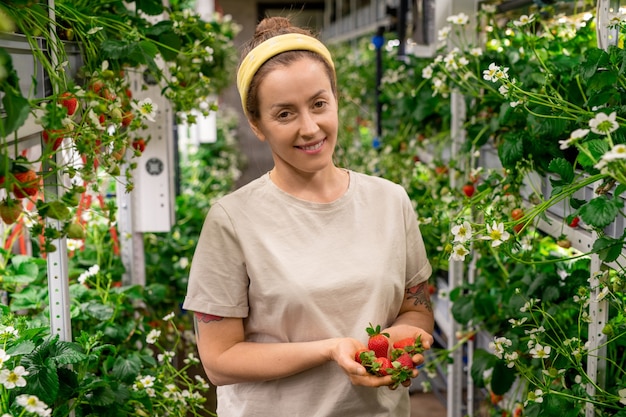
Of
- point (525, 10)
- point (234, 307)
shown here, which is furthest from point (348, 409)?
point (525, 10)

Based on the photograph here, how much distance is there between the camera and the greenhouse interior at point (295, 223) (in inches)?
54.1

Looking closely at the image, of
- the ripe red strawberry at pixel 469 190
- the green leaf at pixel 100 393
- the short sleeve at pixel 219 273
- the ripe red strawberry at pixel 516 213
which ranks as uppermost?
the ripe red strawberry at pixel 469 190

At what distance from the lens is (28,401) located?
1151 mm

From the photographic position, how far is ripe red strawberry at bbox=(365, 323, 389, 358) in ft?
4.78

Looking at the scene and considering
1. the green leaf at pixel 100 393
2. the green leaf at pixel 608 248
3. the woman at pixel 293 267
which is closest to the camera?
the green leaf at pixel 608 248

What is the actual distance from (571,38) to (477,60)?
0.85 feet

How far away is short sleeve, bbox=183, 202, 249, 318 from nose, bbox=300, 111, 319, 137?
228 millimetres

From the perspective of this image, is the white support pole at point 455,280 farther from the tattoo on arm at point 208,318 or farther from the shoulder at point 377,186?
the tattoo on arm at point 208,318

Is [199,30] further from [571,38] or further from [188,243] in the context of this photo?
[188,243]

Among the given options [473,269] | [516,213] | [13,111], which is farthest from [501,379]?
[13,111]

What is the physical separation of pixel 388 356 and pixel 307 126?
453 mm

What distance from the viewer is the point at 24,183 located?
1.11m

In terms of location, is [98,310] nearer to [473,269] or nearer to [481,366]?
[481,366]

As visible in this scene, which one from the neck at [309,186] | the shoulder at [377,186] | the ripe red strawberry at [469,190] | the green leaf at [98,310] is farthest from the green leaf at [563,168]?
the green leaf at [98,310]
